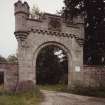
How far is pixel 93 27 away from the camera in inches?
877

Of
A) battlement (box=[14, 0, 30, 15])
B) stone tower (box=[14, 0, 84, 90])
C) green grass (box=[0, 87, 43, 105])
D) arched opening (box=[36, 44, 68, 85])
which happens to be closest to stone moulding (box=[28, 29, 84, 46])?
stone tower (box=[14, 0, 84, 90])

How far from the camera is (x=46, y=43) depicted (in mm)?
18312

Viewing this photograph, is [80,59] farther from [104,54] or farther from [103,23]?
[103,23]

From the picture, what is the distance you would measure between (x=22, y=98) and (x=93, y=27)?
36.4 feet

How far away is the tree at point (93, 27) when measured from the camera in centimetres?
2162

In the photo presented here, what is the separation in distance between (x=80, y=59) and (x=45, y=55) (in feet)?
33.6

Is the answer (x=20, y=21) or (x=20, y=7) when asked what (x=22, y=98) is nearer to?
(x=20, y=21)

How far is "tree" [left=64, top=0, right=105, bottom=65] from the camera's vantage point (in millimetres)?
21625

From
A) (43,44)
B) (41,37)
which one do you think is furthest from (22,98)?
(41,37)

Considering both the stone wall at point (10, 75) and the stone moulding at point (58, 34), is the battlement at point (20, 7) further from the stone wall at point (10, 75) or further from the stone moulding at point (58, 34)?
the stone wall at point (10, 75)

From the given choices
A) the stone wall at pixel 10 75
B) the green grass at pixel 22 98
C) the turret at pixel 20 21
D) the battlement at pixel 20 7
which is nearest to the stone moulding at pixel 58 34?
the turret at pixel 20 21

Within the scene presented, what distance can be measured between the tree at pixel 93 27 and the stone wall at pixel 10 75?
7722 mm

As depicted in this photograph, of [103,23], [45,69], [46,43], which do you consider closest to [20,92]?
[46,43]

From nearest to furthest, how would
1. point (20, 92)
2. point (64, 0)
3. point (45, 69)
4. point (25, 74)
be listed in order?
1. point (20, 92)
2. point (25, 74)
3. point (64, 0)
4. point (45, 69)
